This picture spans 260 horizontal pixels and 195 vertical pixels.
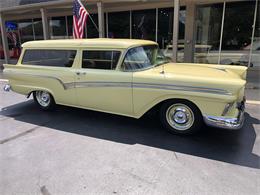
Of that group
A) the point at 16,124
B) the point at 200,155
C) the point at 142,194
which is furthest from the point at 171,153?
the point at 16,124

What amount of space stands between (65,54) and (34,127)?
170cm

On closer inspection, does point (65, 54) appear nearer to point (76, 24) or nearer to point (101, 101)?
point (101, 101)

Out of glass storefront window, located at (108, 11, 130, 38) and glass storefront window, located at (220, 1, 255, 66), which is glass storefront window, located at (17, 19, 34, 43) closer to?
glass storefront window, located at (108, 11, 130, 38)

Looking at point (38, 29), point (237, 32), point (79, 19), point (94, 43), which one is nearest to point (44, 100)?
point (94, 43)

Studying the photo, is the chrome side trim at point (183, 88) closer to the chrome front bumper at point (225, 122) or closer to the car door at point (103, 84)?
the car door at point (103, 84)

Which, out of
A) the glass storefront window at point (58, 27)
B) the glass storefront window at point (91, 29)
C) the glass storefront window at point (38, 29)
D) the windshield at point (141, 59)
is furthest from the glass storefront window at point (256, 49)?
the glass storefront window at point (38, 29)

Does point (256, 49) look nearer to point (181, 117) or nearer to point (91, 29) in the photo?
point (181, 117)

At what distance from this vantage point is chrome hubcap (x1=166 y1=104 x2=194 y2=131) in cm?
389

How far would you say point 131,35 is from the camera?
12.5m

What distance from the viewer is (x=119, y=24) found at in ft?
41.5

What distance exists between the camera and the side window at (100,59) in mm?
4285

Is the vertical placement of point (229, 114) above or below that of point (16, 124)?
above

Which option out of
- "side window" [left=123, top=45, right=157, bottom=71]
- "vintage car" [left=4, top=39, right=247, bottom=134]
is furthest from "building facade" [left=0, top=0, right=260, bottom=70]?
"vintage car" [left=4, top=39, right=247, bottom=134]

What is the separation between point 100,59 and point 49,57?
1.45 m
